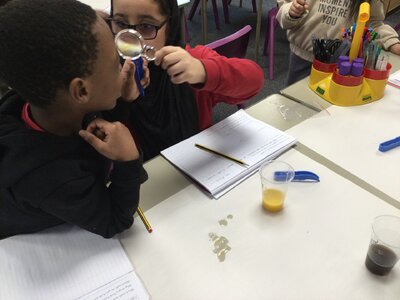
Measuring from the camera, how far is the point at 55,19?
0.60m

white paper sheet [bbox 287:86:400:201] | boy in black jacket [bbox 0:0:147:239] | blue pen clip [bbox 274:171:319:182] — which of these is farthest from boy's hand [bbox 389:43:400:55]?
boy in black jacket [bbox 0:0:147:239]

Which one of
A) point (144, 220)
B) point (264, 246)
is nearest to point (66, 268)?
point (144, 220)

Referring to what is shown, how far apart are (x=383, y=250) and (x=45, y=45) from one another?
753 mm

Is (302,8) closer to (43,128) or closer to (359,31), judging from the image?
(359,31)

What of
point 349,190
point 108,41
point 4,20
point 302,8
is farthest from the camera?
point 302,8

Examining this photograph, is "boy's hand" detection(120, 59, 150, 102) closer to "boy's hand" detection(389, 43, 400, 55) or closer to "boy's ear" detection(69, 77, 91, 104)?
"boy's ear" detection(69, 77, 91, 104)

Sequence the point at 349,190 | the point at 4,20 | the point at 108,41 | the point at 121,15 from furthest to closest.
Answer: the point at 121,15
the point at 349,190
the point at 108,41
the point at 4,20

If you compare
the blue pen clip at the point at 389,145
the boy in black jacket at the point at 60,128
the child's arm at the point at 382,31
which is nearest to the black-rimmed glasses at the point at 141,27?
the boy in black jacket at the point at 60,128

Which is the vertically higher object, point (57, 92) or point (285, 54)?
point (57, 92)

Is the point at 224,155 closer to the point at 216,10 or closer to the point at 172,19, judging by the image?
the point at 172,19

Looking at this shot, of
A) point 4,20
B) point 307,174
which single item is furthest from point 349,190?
point 4,20

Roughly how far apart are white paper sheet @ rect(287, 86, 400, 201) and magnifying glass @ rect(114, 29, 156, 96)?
0.51 meters

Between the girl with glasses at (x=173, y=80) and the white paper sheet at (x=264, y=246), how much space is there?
36 cm

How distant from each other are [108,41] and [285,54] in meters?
2.81
